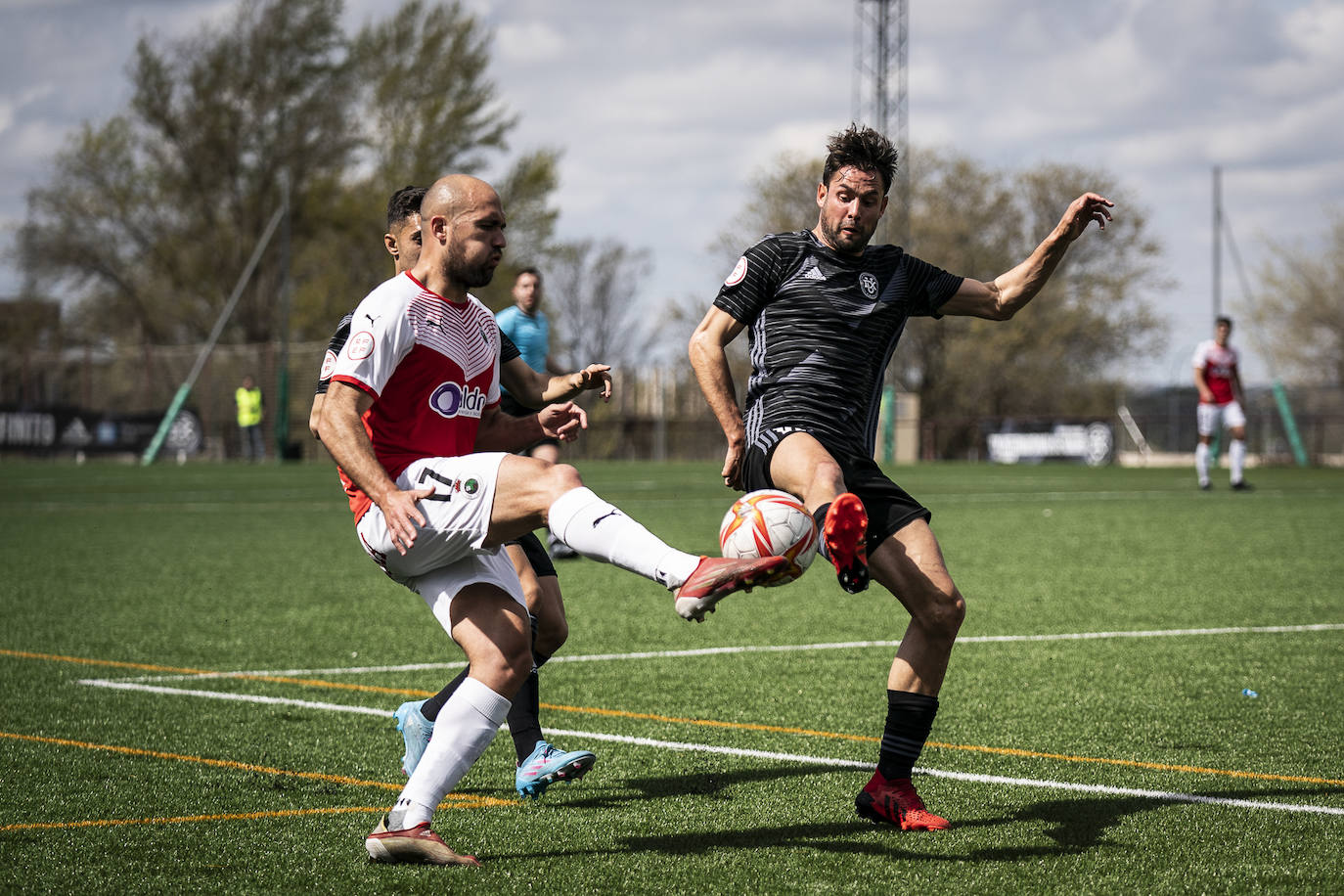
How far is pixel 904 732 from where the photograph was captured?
15.9ft

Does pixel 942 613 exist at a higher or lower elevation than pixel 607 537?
lower

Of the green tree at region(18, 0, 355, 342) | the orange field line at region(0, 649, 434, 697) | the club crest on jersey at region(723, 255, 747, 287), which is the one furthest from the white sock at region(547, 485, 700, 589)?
the green tree at region(18, 0, 355, 342)

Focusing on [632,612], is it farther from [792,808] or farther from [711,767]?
[792,808]

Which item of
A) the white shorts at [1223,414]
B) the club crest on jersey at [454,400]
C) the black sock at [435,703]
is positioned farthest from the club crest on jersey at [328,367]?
the white shorts at [1223,414]

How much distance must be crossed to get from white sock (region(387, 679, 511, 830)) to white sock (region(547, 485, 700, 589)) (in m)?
0.61

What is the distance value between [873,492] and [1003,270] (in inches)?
2068

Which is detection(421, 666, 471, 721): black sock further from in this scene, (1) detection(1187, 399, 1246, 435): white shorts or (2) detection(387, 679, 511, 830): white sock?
(1) detection(1187, 399, 1246, 435): white shorts

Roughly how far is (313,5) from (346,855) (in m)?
48.2

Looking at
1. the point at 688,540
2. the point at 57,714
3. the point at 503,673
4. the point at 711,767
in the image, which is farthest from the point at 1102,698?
the point at 688,540

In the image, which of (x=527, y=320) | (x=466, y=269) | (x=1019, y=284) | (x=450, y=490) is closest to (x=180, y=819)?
(x=450, y=490)

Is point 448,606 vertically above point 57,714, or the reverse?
point 448,606

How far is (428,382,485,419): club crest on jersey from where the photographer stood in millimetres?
4355

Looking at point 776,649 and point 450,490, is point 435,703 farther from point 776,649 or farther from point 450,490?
point 776,649

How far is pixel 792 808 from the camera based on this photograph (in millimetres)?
4902
